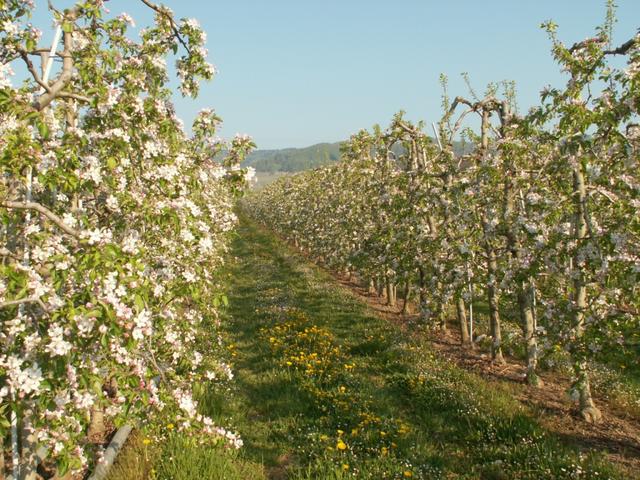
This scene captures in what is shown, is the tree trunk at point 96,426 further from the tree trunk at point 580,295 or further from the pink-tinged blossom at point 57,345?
the tree trunk at point 580,295

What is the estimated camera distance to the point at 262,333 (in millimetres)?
14211

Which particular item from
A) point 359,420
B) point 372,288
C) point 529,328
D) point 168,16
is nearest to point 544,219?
point 529,328

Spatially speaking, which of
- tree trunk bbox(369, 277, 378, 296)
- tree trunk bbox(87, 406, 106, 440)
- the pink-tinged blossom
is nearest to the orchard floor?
tree trunk bbox(87, 406, 106, 440)

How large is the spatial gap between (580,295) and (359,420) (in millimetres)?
4404

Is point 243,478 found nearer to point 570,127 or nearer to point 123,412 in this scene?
point 123,412

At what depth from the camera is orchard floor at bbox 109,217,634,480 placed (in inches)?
267

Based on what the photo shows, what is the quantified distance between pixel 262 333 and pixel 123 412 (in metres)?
10.0

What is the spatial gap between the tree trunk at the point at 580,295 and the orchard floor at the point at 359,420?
0.96 meters

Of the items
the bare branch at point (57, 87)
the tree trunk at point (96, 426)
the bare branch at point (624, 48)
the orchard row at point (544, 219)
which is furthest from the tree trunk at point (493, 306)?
the bare branch at point (57, 87)

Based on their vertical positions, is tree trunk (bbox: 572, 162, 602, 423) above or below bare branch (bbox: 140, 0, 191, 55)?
below

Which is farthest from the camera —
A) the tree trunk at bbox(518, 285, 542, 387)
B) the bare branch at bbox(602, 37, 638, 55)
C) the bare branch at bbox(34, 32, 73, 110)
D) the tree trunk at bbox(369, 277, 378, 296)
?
the tree trunk at bbox(369, 277, 378, 296)

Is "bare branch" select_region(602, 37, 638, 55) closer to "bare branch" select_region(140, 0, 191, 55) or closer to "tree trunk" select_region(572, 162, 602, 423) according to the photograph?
"tree trunk" select_region(572, 162, 602, 423)

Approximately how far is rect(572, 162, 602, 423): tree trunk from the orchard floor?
0.96m

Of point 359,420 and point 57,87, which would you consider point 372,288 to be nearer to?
point 359,420
